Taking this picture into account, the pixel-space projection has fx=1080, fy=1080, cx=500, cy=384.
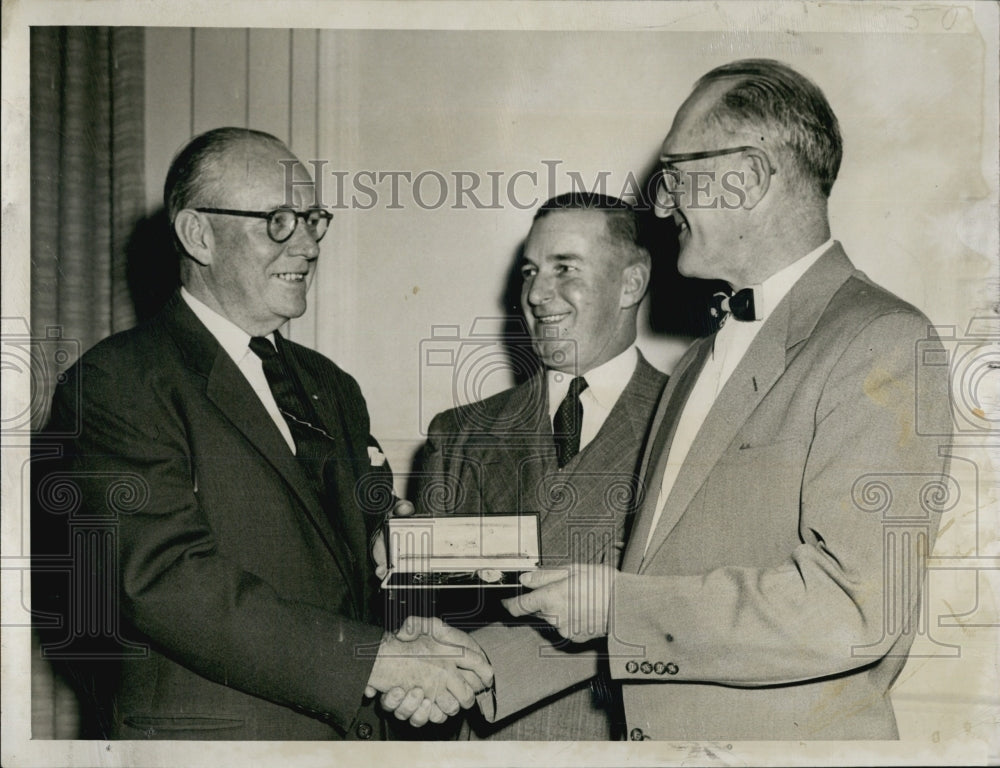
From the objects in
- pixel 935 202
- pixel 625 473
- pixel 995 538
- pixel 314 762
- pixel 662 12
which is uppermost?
pixel 662 12

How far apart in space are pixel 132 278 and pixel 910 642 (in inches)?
109

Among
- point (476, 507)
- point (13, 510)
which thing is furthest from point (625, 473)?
point (13, 510)

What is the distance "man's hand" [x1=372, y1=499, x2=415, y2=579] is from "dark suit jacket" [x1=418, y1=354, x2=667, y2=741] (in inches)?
2.0

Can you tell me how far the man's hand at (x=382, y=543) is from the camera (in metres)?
3.44

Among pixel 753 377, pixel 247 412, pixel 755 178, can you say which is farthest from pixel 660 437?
pixel 247 412

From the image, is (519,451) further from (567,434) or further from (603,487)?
(603,487)

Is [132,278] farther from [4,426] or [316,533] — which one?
[316,533]

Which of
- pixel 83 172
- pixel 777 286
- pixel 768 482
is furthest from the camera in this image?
pixel 83 172

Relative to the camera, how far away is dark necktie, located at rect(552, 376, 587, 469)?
11.2 feet

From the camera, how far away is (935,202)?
3.51m

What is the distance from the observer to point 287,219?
349 cm

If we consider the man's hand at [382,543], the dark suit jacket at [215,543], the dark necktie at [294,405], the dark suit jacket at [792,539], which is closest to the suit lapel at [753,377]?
the dark suit jacket at [792,539]

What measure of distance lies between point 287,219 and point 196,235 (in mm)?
297

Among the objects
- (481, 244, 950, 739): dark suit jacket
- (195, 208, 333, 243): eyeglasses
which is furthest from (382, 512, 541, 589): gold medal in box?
(195, 208, 333, 243): eyeglasses
